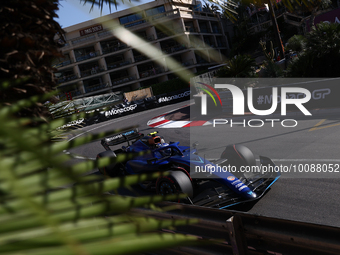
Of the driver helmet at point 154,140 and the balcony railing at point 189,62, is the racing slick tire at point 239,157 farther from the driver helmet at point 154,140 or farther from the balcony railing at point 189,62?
the balcony railing at point 189,62

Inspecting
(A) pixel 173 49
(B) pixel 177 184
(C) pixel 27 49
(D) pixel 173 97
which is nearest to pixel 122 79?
(A) pixel 173 49

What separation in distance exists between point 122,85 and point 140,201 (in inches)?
1592

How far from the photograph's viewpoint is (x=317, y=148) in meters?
7.84

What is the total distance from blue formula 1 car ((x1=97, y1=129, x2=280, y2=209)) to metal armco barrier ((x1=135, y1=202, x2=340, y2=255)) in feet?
5.17

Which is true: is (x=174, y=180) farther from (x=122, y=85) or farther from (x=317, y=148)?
(x=122, y=85)

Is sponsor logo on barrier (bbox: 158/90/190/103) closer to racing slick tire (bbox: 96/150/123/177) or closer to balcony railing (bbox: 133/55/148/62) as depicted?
racing slick tire (bbox: 96/150/123/177)

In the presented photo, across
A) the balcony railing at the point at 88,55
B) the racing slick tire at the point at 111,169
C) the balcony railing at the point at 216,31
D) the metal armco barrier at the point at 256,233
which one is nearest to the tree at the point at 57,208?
the metal armco barrier at the point at 256,233

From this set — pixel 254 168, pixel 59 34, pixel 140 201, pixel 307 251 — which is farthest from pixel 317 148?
pixel 140 201

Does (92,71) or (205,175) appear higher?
(92,71)

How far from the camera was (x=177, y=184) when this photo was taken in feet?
18.0

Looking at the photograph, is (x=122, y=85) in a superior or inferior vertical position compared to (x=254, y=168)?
superior

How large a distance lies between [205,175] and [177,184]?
0.83 metres

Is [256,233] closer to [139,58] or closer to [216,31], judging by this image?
[139,58]

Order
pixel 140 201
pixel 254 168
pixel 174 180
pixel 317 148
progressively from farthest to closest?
pixel 317 148 → pixel 254 168 → pixel 174 180 → pixel 140 201
